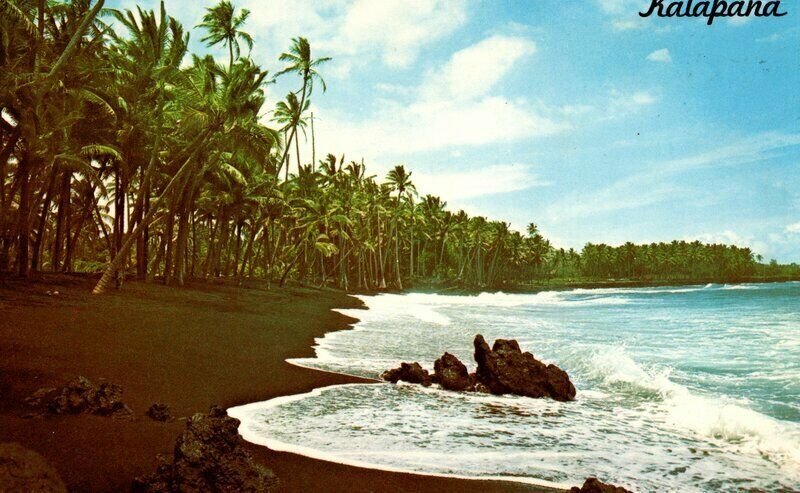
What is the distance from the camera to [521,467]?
4.93 metres

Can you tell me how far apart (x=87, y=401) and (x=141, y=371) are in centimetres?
216

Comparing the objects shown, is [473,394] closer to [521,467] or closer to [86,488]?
[521,467]

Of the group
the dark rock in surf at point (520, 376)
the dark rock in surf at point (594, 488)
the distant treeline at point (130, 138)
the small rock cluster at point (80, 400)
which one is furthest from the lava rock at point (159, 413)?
the distant treeline at point (130, 138)

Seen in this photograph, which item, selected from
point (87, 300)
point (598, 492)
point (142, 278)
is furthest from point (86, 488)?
point (142, 278)

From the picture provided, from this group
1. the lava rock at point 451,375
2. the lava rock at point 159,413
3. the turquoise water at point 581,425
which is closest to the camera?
the turquoise water at point 581,425

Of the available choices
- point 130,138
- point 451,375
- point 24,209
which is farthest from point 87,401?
point 130,138

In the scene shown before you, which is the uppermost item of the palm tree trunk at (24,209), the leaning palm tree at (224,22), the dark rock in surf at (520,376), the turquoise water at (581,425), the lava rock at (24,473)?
the leaning palm tree at (224,22)

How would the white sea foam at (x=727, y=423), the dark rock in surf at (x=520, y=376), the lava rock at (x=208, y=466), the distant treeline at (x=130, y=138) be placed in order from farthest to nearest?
the distant treeline at (x=130, y=138) < the dark rock in surf at (x=520, y=376) < the white sea foam at (x=727, y=423) < the lava rock at (x=208, y=466)

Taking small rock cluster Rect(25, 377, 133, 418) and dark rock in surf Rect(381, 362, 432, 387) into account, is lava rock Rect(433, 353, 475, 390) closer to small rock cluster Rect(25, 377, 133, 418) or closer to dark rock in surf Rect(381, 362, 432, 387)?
dark rock in surf Rect(381, 362, 432, 387)

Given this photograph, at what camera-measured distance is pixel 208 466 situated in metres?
3.85

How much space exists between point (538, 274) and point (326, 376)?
115m

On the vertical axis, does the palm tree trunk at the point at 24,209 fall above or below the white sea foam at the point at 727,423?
above

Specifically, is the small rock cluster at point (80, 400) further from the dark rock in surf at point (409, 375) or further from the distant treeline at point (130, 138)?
the distant treeline at point (130, 138)

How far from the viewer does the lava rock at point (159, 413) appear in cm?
551
